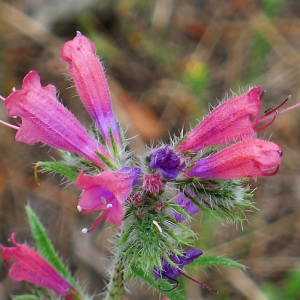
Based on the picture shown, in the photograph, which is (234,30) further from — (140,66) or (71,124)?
(71,124)

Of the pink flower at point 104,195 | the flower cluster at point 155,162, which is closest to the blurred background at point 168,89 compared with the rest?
the flower cluster at point 155,162

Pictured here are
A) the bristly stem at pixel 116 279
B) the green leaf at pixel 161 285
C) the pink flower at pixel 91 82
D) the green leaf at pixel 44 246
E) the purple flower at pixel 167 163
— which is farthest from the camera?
the green leaf at pixel 44 246

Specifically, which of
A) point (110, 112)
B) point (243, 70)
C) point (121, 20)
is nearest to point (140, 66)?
point (121, 20)

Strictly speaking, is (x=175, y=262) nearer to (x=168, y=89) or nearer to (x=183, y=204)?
(x=183, y=204)

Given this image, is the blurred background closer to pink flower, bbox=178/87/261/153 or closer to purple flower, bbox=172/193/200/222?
purple flower, bbox=172/193/200/222

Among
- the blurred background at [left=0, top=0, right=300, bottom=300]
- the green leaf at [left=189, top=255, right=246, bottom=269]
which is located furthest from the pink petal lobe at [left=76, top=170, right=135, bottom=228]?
the blurred background at [left=0, top=0, right=300, bottom=300]

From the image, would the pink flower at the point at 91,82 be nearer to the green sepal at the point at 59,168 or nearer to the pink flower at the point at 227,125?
the green sepal at the point at 59,168
